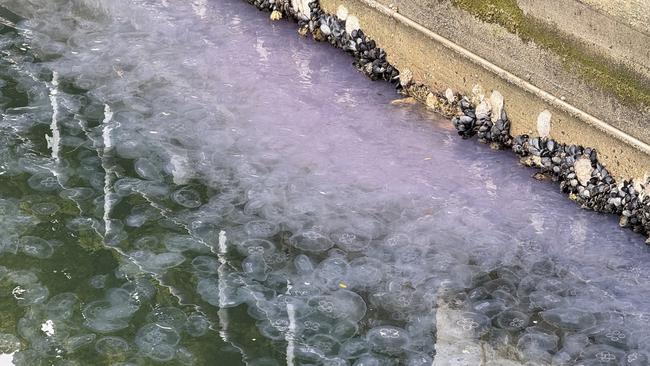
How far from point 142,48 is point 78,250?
86.6 inches

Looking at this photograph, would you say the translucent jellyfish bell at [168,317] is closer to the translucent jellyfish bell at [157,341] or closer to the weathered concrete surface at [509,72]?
the translucent jellyfish bell at [157,341]

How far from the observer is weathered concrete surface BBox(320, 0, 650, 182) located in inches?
227

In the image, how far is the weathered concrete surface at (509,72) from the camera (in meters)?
5.78

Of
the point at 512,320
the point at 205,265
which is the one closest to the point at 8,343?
the point at 205,265

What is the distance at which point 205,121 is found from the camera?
261 inches

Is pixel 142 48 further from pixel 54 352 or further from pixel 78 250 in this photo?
pixel 54 352

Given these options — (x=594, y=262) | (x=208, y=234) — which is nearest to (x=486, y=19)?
(x=594, y=262)

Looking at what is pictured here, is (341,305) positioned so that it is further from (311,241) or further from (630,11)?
(630,11)

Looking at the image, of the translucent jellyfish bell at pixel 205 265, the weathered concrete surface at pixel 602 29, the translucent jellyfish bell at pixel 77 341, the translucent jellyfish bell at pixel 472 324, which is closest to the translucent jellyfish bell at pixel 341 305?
the translucent jellyfish bell at pixel 472 324

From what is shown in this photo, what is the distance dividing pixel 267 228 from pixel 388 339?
1.04 metres

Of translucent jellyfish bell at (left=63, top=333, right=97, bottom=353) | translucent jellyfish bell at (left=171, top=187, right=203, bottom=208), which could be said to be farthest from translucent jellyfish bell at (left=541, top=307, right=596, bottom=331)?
translucent jellyfish bell at (left=63, top=333, right=97, bottom=353)

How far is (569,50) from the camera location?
5969mm

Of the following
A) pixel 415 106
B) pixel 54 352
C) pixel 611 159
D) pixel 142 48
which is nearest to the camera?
pixel 54 352

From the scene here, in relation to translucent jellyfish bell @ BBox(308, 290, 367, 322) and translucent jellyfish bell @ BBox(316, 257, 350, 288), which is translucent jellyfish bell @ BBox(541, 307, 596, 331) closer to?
translucent jellyfish bell @ BBox(308, 290, 367, 322)
